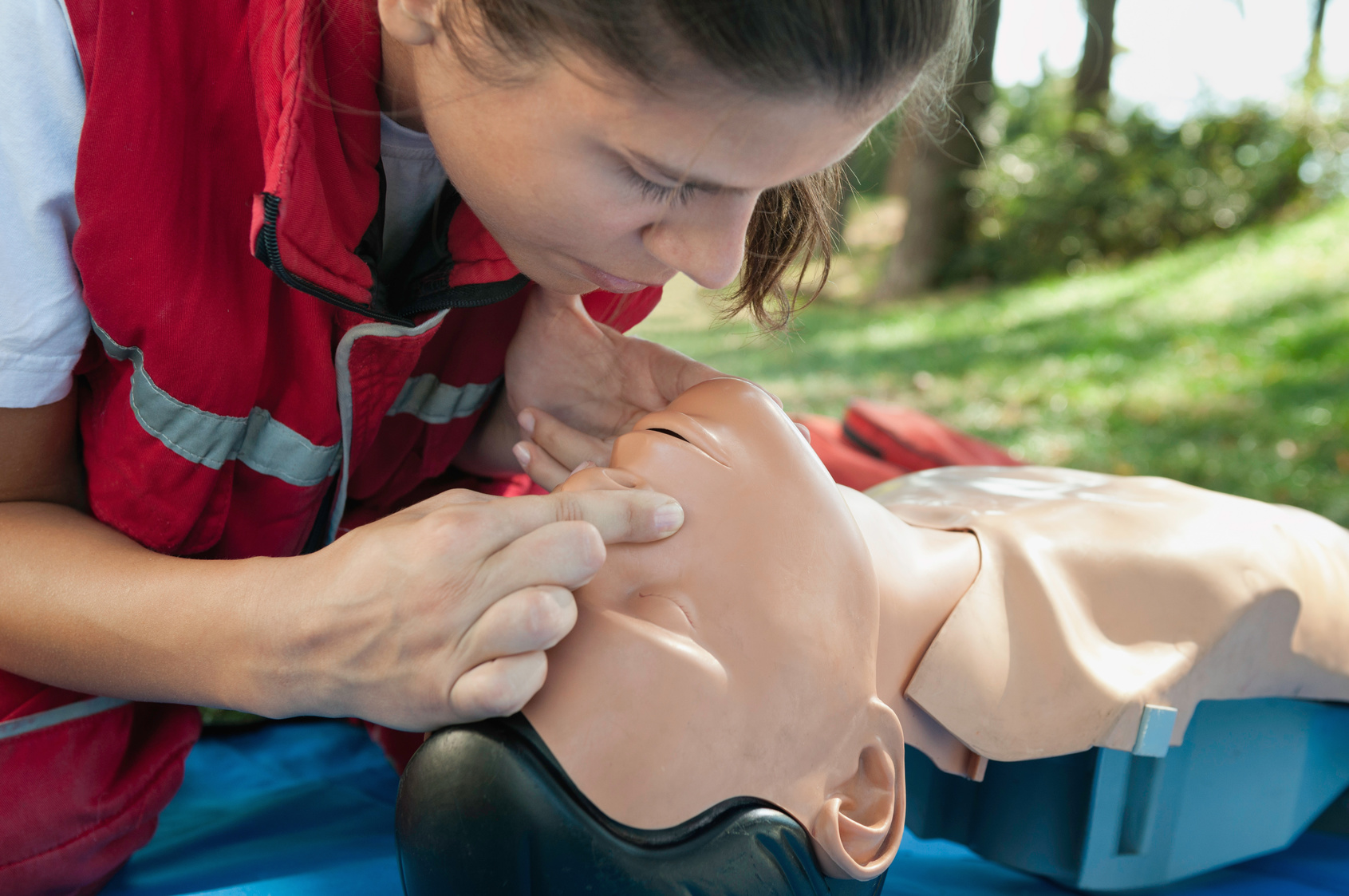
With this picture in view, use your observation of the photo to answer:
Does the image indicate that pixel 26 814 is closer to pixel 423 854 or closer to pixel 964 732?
pixel 423 854

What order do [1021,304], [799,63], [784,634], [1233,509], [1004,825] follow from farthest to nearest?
[1021,304] < [1233,509] < [1004,825] < [784,634] < [799,63]

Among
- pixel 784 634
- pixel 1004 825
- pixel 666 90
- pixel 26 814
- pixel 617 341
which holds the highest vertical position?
pixel 666 90

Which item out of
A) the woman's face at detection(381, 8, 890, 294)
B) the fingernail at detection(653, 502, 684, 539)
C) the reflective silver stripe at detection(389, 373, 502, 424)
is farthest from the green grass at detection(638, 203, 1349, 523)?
the fingernail at detection(653, 502, 684, 539)

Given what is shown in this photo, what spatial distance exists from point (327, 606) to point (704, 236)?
58 cm

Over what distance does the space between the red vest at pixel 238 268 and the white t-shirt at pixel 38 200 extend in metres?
0.03

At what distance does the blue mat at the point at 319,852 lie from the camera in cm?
154

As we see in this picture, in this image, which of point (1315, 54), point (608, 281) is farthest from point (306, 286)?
point (1315, 54)

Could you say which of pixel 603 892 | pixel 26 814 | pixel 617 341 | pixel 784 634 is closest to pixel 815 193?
pixel 617 341

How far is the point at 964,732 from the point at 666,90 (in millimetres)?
904

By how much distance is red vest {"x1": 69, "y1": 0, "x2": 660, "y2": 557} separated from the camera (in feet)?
4.11

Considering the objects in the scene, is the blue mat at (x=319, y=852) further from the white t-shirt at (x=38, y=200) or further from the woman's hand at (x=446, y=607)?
the white t-shirt at (x=38, y=200)

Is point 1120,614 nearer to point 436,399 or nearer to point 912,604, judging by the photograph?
point 912,604

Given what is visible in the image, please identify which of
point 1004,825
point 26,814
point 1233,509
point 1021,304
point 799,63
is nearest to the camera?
point 799,63

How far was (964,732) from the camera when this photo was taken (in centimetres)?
139
